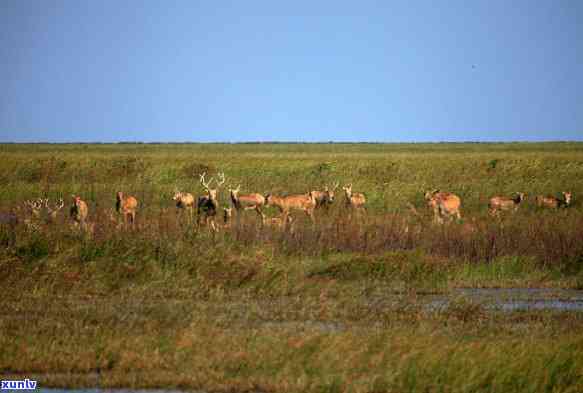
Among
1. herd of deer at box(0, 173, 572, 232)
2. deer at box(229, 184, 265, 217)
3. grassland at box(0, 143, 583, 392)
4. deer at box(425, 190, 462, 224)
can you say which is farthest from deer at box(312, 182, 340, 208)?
deer at box(425, 190, 462, 224)

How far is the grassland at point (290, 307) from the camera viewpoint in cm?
1065

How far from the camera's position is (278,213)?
33562 mm

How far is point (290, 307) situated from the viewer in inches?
589

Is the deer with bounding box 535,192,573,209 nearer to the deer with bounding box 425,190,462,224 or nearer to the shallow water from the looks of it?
the deer with bounding box 425,190,462,224

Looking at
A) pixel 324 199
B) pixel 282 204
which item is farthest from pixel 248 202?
pixel 324 199

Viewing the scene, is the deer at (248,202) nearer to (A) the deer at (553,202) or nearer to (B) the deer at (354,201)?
(B) the deer at (354,201)

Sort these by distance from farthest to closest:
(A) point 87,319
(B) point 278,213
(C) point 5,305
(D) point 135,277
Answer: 1. (B) point 278,213
2. (D) point 135,277
3. (C) point 5,305
4. (A) point 87,319

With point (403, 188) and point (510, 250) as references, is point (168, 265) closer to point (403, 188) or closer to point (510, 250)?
point (510, 250)

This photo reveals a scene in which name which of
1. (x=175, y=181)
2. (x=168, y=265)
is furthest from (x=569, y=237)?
(x=175, y=181)

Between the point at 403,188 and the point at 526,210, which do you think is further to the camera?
the point at 403,188

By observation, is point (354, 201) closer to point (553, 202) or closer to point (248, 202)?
point (248, 202)

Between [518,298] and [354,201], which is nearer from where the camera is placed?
[518,298]

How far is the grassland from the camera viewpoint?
10648 mm

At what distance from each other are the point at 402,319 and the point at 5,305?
549 cm
